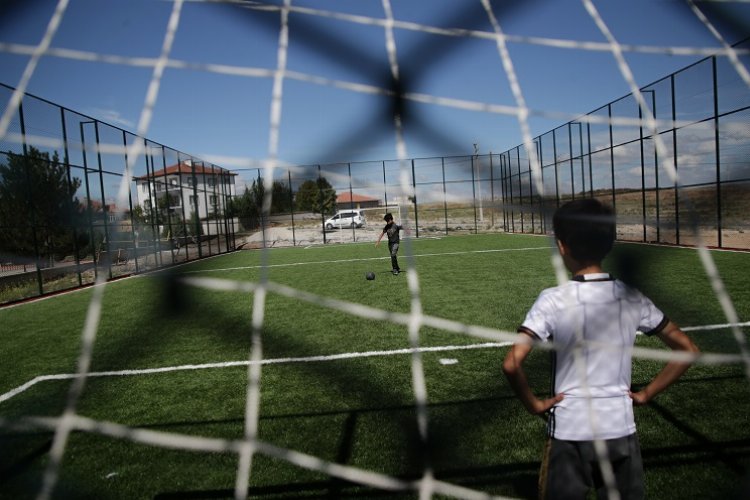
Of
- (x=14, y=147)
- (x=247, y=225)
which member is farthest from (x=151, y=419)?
(x=247, y=225)

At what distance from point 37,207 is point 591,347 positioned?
38.6 feet

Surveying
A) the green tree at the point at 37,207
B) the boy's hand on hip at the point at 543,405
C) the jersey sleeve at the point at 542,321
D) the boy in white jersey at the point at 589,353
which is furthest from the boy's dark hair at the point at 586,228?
the green tree at the point at 37,207

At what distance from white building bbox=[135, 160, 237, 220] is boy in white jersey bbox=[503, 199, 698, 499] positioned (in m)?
12.7

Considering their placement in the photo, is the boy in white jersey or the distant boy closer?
the boy in white jersey

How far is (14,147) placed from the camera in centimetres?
953

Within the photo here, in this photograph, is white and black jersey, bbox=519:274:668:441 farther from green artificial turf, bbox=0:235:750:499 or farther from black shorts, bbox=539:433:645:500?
green artificial turf, bbox=0:235:750:499

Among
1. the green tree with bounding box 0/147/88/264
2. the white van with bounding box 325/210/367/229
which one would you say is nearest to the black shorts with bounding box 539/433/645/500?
the green tree with bounding box 0/147/88/264

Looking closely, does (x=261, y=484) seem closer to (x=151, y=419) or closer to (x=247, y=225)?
(x=151, y=419)

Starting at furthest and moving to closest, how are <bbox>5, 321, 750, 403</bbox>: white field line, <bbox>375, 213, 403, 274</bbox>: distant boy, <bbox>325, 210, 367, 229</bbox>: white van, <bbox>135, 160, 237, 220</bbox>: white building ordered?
<bbox>325, 210, 367, 229</bbox>: white van < <bbox>135, 160, 237, 220</bbox>: white building < <bbox>375, 213, 403, 274</bbox>: distant boy < <bbox>5, 321, 750, 403</bbox>: white field line

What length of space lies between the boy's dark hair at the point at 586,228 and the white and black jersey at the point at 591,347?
3.3 inches

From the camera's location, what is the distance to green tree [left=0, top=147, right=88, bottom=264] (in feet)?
31.8

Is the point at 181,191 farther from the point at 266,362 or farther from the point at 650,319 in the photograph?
the point at 650,319

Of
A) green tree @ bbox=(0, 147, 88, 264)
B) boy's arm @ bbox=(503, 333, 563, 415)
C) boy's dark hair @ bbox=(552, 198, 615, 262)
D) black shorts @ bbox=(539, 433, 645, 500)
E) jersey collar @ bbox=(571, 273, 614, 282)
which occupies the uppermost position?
green tree @ bbox=(0, 147, 88, 264)

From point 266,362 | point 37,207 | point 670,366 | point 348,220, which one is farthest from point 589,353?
point 348,220
